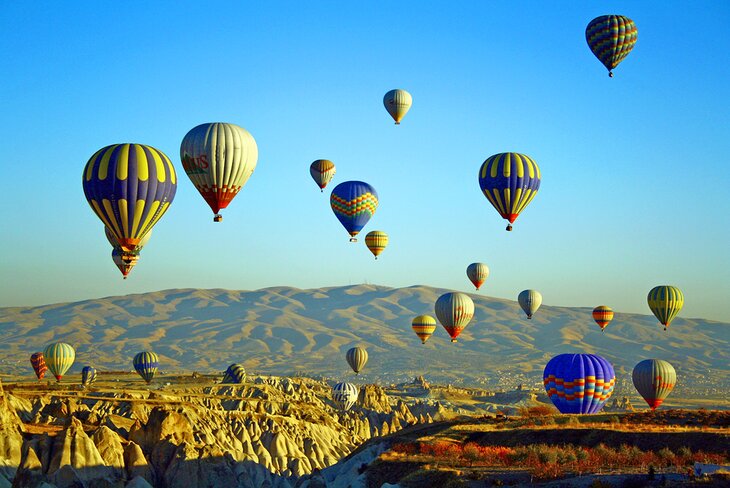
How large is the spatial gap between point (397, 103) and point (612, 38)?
27.7 meters

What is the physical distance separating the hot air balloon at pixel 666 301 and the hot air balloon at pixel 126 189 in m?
66.3

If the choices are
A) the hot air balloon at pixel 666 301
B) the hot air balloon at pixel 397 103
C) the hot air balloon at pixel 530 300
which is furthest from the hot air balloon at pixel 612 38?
the hot air balloon at pixel 530 300

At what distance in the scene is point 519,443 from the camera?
156 feet

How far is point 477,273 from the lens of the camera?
12000 centimetres

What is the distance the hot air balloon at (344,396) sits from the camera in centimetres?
13493

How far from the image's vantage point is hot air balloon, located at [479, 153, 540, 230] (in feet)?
245

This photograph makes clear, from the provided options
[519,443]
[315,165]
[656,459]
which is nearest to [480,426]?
[519,443]

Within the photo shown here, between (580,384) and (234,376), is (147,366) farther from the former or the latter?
(580,384)

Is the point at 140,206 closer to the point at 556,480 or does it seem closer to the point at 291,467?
the point at 291,467

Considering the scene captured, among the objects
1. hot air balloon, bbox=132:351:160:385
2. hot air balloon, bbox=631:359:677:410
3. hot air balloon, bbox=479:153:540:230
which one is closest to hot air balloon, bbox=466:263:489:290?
hot air balloon, bbox=631:359:677:410

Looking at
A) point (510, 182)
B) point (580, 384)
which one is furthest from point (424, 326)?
point (580, 384)

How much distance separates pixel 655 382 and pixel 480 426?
123ft

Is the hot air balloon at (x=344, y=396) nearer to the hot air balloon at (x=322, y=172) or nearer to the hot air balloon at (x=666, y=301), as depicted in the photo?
the hot air balloon at (x=322, y=172)

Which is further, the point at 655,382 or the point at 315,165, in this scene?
the point at 315,165
